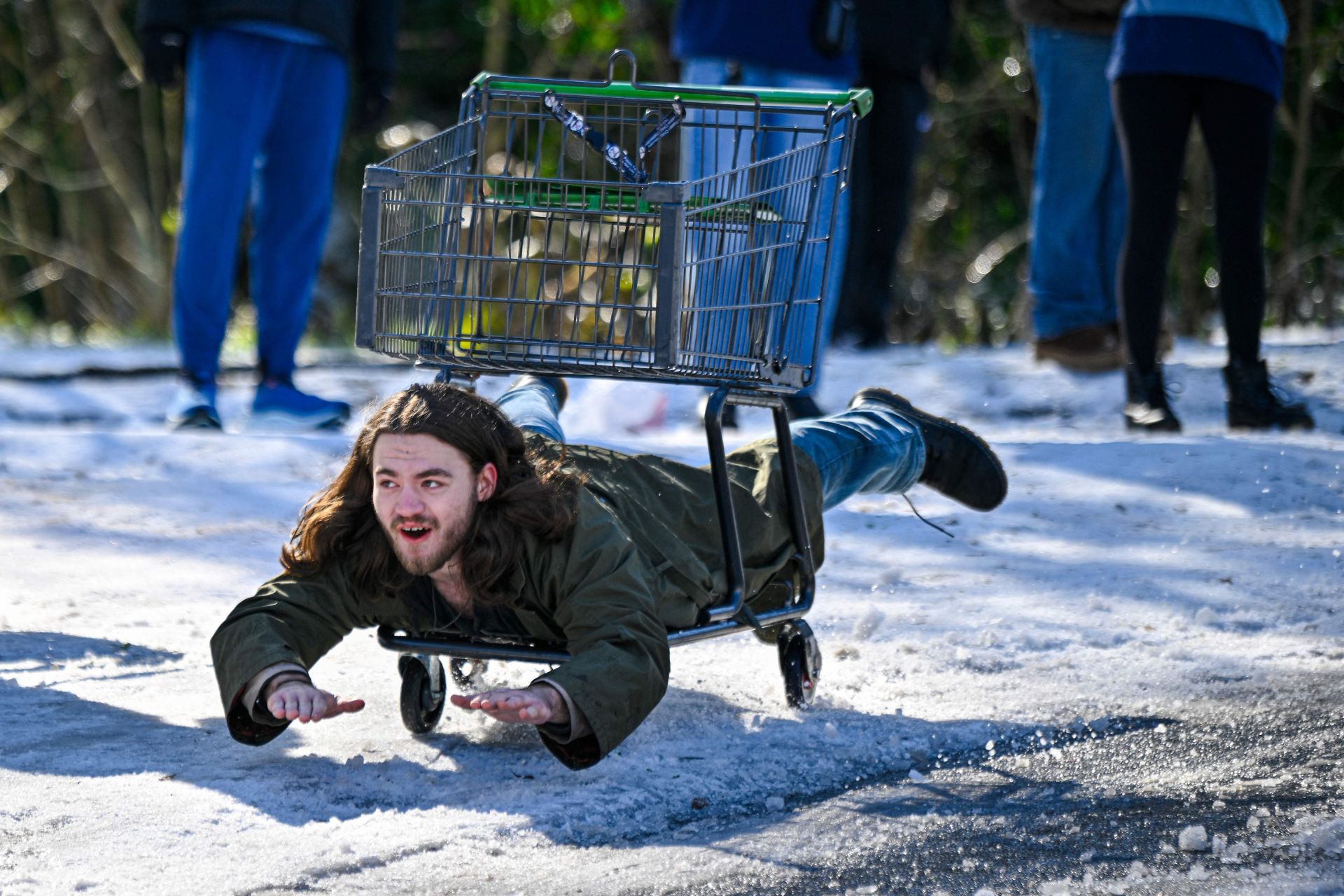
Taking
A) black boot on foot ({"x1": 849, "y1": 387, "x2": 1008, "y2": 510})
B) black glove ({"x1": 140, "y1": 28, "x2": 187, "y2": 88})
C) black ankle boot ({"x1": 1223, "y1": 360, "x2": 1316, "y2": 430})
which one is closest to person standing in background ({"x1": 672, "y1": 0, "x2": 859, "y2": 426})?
black ankle boot ({"x1": 1223, "y1": 360, "x2": 1316, "y2": 430})

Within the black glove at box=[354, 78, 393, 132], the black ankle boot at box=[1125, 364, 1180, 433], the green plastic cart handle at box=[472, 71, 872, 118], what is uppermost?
the black glove at box=[354, 78, 393, 132]

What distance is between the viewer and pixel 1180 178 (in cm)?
505

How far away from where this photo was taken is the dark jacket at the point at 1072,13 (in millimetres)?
5809

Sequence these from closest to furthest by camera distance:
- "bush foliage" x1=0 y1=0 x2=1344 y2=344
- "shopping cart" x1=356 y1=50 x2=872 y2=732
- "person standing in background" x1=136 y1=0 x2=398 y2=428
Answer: "shopping cart" x1=356 y1=50 x2=872 y2=732 → "person standing in background" x1=136 y1=0 x2=398 y2=428 → "bush foliage" x1=0 y1=0 x2=1344 y2=344

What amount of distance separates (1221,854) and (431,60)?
15.2 metres

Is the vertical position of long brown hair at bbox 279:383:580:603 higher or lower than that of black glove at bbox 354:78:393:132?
lower

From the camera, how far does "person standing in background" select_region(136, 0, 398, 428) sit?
5.37 m

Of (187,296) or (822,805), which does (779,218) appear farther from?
(187,296)

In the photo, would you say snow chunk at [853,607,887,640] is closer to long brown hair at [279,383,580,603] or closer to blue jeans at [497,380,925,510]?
blue jeans at [497,380,925,510]

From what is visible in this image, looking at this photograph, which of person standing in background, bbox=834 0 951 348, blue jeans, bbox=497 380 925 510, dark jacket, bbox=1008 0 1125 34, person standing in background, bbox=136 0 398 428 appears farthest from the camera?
person standing in background, bbox=834 0 951 348

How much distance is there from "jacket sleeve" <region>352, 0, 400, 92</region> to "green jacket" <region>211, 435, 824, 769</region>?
10.8 ft

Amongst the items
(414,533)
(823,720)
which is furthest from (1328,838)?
(414,533)

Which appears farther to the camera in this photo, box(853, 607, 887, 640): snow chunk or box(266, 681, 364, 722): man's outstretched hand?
box(853, 607, 887, 640): snow chunk

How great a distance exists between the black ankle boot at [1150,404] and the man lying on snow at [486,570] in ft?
8.79
